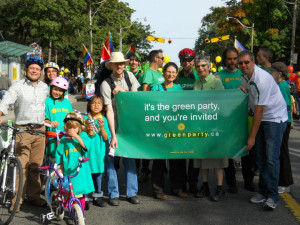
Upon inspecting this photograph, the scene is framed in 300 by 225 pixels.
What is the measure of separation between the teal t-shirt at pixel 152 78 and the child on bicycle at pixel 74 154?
142 centimetres

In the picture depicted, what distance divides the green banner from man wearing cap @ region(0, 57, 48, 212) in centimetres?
104

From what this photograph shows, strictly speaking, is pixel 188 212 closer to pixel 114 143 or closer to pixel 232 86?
pixel 114 143

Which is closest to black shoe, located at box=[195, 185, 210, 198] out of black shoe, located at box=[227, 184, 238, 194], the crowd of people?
the crowd of people

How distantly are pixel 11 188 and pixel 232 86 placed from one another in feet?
11.5

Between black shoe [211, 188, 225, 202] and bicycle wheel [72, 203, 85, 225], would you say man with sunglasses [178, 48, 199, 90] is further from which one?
bicycle wheel [72, 203, 85, 225]

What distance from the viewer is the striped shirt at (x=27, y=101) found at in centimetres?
543

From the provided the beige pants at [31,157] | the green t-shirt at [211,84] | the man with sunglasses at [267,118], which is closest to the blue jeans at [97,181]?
the beige pants at [31,157]

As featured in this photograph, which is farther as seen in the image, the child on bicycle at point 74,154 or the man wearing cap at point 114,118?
the man wearing cap at point 114,118

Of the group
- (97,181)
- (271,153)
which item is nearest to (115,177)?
(97,181)

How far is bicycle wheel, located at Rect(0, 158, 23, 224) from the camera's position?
198 inches

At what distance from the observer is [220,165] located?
5961 mm

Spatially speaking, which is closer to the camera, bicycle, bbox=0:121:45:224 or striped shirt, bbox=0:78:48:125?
bicycle, bbox=0:121:45:224

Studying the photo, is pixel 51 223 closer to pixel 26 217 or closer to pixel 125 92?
pixel 26 217

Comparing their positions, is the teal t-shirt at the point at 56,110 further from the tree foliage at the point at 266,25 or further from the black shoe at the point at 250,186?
the tree foliage at the point at 266,25
